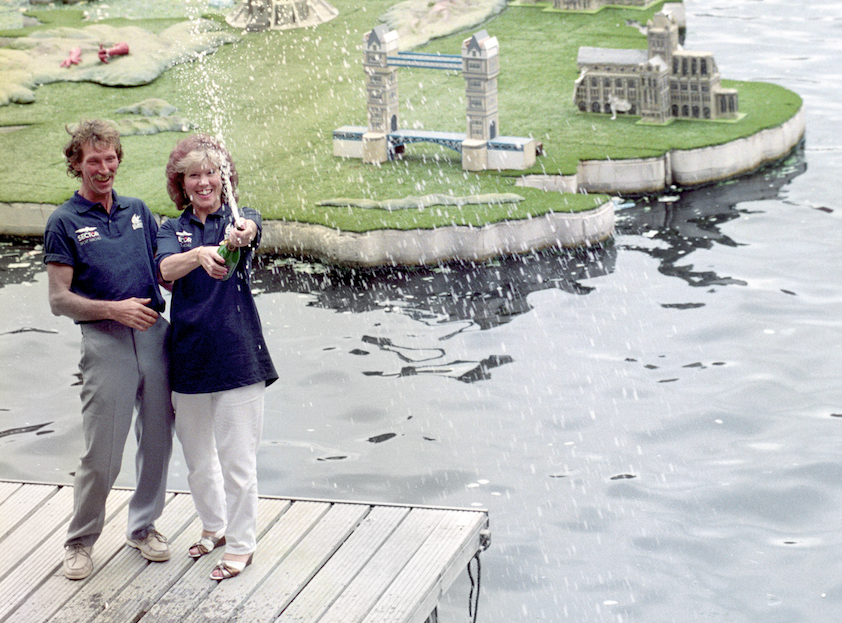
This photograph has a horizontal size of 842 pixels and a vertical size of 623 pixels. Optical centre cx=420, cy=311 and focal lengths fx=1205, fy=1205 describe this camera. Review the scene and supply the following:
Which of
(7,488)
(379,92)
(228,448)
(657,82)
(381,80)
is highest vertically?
(381,80)

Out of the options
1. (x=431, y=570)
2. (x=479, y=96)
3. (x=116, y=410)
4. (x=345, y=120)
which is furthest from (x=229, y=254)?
(x=345, y=120)

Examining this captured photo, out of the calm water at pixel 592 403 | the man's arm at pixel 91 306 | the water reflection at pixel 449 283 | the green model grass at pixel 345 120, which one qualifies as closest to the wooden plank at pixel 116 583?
the man's arm at pixel 91 306

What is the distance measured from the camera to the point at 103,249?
561 centimetres

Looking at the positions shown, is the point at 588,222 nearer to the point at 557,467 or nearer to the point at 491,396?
the point at 491,396

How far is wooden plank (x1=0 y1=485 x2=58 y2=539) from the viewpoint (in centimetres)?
651

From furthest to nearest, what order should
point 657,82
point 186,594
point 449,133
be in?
1. point 657,82
2. point 449,133
3. point 186,594

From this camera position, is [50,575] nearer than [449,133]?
Yes

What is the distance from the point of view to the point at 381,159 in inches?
595

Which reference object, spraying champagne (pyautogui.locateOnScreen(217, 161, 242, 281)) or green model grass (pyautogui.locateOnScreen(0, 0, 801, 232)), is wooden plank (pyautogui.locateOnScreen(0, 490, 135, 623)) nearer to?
spraying champagne (pyautogui.locateOnScreen(217, 161, 242, 281))

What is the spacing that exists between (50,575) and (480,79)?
9.56m

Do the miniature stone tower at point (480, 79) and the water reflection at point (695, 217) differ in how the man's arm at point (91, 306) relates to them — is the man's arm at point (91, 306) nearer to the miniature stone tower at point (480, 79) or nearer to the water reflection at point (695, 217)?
the water reflection at point (695, 217)

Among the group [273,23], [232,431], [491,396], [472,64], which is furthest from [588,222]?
[273,23]

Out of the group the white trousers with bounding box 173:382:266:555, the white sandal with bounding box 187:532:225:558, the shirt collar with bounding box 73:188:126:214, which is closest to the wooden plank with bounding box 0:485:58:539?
the white sandal with bounding box 187:532:225:558

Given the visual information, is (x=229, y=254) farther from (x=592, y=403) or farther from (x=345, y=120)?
(x=345, y=120)
